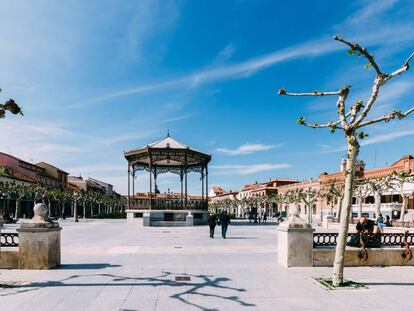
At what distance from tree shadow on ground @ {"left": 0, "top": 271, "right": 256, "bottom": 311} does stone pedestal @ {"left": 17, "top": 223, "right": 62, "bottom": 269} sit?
4.44ft

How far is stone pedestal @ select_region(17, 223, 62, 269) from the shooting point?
30.6 feet

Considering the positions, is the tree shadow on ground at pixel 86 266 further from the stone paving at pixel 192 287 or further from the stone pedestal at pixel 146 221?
the stone pedestal at pixel 146 221

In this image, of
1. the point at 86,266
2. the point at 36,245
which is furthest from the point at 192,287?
the point at 36,245

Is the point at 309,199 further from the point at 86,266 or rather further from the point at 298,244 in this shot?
the point at 86,266

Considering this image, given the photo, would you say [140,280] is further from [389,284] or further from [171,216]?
[171,216]

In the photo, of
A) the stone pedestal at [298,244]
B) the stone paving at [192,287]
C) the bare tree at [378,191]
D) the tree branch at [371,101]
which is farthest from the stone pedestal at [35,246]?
the bare tree at [378,191]

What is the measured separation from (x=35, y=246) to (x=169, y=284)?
414 centimetres

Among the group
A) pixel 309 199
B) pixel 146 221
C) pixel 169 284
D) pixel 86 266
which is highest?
pixel 309 199

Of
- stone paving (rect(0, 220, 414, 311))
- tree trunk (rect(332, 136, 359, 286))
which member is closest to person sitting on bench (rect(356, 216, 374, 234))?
stone paving (rect(0, 220, 414, 311))

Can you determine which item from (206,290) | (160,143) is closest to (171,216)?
(160,143)

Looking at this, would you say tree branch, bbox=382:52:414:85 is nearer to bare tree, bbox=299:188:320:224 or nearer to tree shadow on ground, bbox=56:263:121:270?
tree shadow on ground, bbox=56:263:121:270

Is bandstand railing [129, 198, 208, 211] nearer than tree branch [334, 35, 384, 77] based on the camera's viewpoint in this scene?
No

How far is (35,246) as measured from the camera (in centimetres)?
940

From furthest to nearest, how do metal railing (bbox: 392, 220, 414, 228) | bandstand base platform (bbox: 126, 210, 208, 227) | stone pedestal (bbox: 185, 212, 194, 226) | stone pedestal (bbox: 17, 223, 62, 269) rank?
bandstand base platform (bbox: 126, 210, 208, 227) < stone pedestal (bbox: 185, 212, 194, 226) < metal railing (bbox: 392, 220, 414, 228) < stone pedestal (bbox: 17, 223, 62, 269)
